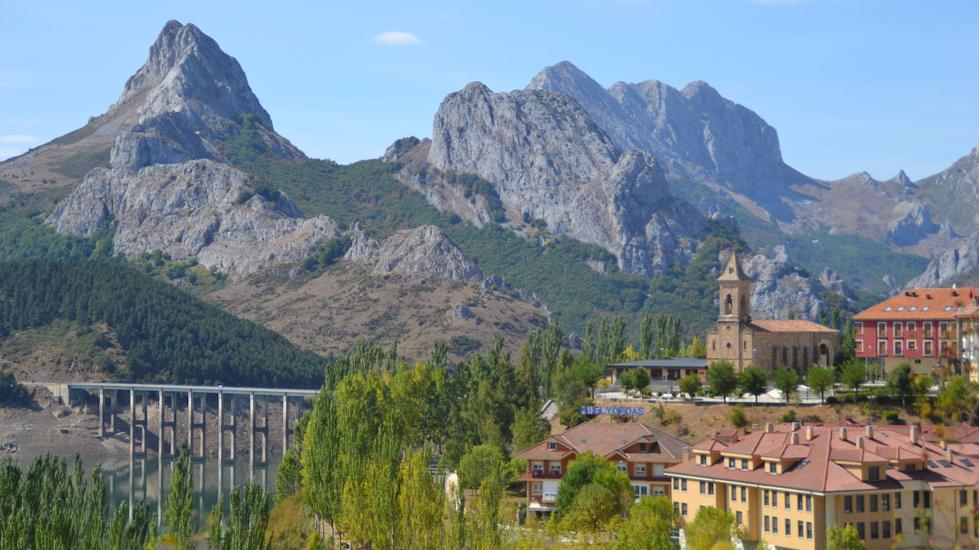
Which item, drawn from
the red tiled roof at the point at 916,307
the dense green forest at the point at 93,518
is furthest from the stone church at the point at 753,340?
the dense green forest at the point at 93,518

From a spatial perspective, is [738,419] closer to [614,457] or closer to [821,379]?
[821,379]

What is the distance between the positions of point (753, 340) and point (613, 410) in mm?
17546

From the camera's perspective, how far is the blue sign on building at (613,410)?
117m

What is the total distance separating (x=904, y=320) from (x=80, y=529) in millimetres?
80971

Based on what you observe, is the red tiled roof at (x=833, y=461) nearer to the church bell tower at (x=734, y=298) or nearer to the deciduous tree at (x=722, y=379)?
the deciduous tree at (x=722, y=379)

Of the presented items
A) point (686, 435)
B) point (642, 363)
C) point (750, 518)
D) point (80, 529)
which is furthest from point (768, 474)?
point (642, 363)

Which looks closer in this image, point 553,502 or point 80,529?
point 80,529

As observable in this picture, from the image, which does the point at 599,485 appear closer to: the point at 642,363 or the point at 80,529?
the point at 80,529

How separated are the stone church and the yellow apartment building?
35.5 m

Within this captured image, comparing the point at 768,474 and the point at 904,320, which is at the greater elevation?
the point at 904,320

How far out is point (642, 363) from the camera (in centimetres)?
13838

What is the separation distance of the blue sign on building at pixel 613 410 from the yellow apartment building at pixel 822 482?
2432cm

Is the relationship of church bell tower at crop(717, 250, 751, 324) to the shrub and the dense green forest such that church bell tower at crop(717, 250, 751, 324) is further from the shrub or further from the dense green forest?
the dense green forest

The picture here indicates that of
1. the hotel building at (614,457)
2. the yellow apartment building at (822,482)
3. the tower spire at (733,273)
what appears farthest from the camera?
the tower spire at (733,273)
